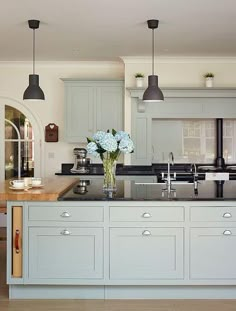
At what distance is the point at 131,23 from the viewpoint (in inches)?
195

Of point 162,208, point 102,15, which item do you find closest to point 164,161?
point 102,15

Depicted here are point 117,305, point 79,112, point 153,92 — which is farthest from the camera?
point 79,112

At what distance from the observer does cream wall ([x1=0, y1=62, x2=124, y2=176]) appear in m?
7.39

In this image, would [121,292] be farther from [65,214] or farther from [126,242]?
[65,214]

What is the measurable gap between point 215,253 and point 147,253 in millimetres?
553

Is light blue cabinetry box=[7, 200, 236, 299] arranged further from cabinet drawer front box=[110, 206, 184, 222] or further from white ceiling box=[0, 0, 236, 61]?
white ceiling box=[0, 0, 236, 61]

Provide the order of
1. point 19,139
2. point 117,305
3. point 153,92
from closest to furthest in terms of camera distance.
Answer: point 117,305 → point 153,92 → point 19,139

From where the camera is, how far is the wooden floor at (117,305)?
11.6 feet

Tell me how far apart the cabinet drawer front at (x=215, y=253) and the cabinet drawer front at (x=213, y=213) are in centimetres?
9

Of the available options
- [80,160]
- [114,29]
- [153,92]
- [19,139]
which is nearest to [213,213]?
[153,92]

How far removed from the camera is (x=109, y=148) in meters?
3.84

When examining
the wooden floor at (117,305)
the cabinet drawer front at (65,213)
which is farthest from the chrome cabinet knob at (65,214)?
the wooden floor at (117,305)

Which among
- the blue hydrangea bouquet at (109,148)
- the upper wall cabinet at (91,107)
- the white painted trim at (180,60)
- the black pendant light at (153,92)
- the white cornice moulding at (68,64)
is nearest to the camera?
the blue hydrangea bouquet at (109,148)

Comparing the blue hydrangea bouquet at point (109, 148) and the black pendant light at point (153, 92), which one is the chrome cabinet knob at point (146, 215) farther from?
the black pendant light at point (153, 92)
